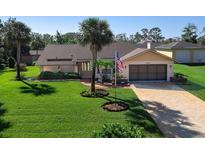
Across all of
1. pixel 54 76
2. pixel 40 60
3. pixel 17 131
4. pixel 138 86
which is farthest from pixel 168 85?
pixel 17 131

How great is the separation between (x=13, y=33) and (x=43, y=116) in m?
17.4

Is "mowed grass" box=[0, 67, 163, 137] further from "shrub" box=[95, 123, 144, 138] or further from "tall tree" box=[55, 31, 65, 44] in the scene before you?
"tall tree" box=[55, 31, 65, 44]

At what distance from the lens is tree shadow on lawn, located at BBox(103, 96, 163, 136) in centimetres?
1869

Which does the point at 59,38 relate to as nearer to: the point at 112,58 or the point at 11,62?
the point at 11,62

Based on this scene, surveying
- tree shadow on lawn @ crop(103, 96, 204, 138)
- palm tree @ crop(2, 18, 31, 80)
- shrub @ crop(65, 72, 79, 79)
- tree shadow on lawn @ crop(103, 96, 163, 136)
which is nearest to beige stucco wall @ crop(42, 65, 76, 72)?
shrub @ crop(65, 72, 79, 79)

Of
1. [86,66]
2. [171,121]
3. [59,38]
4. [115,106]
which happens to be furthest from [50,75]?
[59,38]

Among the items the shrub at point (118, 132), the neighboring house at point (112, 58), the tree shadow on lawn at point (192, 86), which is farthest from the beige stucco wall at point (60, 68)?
the shrub at point (118, 132)

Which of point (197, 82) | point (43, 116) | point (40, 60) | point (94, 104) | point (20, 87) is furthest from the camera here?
point (40, 60)

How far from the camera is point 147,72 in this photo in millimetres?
35844

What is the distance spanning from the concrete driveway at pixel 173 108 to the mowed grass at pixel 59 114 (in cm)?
79

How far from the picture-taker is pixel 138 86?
31.8 meters

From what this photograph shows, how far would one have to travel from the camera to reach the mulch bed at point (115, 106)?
22.3 meters

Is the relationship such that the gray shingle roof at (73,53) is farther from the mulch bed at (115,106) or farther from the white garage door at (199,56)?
the white garage door at (199,56)

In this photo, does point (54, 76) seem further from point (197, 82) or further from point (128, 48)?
point (197, 82)
